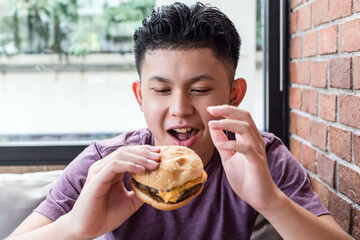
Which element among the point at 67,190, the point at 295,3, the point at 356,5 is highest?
the point at 295,3

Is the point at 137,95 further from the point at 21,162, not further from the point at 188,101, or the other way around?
the point at 21,162

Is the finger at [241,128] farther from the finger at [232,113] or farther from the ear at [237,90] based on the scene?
the ear at [237,90]

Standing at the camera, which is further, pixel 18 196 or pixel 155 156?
pixel 18 196

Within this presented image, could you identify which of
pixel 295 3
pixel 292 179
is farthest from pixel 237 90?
pixel 295 3

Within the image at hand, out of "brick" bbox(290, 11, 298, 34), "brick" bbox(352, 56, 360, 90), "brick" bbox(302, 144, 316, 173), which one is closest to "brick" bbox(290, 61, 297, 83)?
"brick" bbox(290, 11, 298, 34)

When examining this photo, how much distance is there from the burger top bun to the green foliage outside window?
134 cm

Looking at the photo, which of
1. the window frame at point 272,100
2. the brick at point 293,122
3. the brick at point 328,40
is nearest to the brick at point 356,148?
the brick at point 328,40

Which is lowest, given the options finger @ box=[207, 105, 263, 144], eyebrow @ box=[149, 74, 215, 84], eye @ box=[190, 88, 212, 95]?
finger @ box=[207, 105, 263, 144]

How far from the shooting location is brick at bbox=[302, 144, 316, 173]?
193 centimetres

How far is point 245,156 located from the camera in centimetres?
115

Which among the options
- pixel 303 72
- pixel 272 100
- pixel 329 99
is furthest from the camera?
pixel 272 100

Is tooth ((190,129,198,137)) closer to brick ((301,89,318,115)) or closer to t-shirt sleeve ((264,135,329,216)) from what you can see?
t-shirt sleeve ((264,135,329,216))

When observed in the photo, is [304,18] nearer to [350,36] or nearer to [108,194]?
[350,36]

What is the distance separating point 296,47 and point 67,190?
1.43 m
